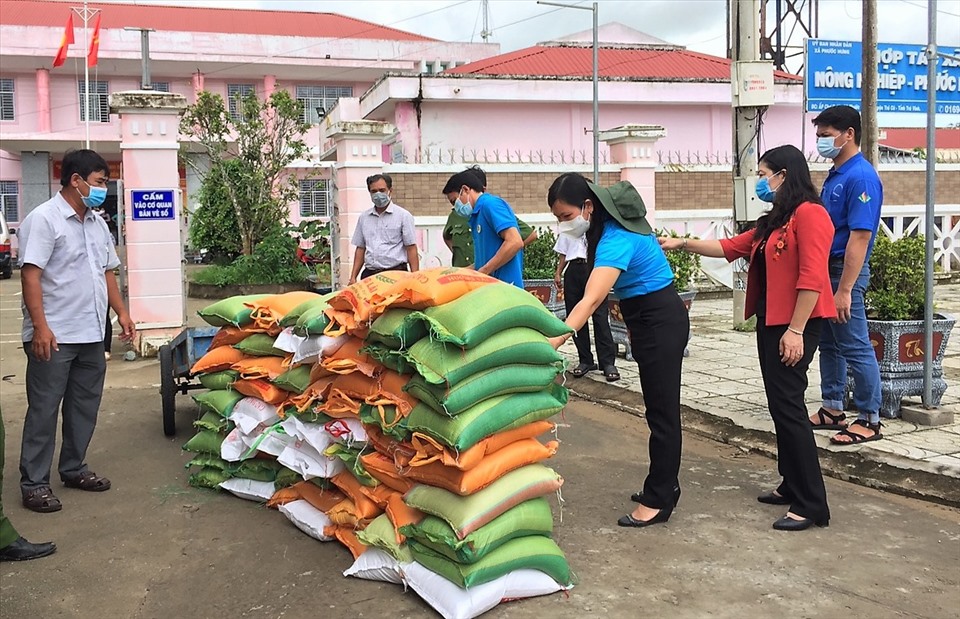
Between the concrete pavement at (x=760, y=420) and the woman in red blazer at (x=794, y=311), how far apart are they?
90 cm

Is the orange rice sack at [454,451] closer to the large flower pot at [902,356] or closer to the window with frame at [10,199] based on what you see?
the large flower pot at [902,356]

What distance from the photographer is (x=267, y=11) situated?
3444cm

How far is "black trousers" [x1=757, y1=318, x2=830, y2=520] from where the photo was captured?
13.3ft

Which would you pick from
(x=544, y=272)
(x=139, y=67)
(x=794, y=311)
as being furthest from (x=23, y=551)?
(x=139, y=67)

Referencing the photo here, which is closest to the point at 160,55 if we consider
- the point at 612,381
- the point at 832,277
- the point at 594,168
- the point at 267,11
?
the point at 267,11

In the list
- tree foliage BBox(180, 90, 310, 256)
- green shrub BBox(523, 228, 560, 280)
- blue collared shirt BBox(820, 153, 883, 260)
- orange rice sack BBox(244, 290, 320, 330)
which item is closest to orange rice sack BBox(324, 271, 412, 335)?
orange rice sack BBox(244, 290, 320, 330)

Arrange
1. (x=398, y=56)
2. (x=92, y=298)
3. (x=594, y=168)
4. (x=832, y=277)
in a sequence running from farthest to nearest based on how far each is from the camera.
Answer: (x=398, y=56), (x=594, y=168), (x=832, y=277), (x=92, y=298)

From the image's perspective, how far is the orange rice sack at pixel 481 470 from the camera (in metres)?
3.28

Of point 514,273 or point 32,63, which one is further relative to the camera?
point 32,63

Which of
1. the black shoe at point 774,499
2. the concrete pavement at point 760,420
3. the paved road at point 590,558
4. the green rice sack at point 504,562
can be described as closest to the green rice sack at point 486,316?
the green rice sack at point 504,562

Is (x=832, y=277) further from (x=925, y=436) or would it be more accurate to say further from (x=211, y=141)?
(x=211, y=141)

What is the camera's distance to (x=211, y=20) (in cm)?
3269

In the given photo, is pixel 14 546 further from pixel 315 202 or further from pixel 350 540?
pixel 315 202

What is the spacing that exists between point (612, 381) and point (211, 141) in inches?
483
